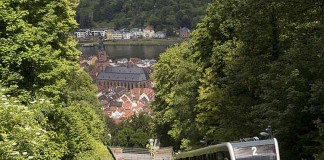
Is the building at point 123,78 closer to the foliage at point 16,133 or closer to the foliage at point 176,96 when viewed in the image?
the foliage at point 176,96

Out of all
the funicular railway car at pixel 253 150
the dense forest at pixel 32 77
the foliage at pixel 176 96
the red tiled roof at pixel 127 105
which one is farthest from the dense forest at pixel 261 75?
the red tiled roof at pixel 127 105

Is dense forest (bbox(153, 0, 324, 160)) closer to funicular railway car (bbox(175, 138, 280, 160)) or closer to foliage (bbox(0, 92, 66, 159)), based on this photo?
funicular railway car (bbox(175, 138, 280, 160))

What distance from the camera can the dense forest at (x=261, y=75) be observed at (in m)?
16.1

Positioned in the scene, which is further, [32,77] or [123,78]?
[123,78]

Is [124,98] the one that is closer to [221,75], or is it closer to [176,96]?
[176,96]

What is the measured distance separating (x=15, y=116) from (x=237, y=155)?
17.9 feet

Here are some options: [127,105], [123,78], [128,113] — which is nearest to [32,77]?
[128,113]

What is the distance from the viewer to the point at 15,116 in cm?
Result: 1257

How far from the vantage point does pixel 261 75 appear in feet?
60.3

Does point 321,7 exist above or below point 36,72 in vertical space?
above

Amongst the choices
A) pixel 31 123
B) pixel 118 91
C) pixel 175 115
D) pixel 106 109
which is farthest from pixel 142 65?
pixel 31 123

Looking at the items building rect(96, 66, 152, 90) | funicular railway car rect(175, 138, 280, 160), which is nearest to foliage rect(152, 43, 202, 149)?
funicular railway car rect(175, 138, 280, 160)

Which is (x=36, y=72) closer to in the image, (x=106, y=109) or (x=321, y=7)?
(x=321, y=7)

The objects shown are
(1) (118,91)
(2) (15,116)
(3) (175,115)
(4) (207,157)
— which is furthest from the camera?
(1) (118,91)
